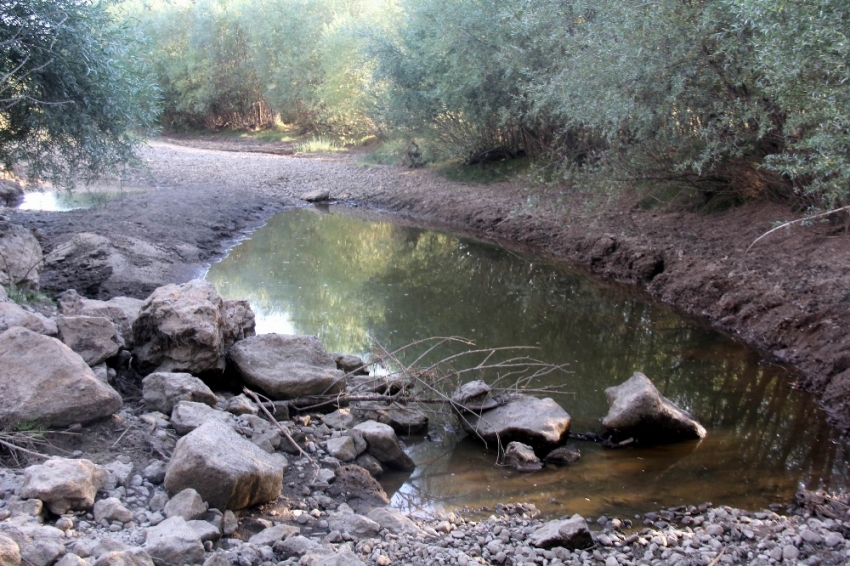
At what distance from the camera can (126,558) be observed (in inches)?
138

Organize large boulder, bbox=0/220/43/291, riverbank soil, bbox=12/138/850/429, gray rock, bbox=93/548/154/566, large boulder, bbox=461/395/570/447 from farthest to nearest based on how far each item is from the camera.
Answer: riverbank soil, bbox=12/138/850/429, large boulder, bbox=0/220/43/291, large boulder, bbox=461/395/570/447, gray rock, bbox=93/548/154/566

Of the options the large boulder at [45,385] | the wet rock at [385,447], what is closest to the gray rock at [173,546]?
the large boulder at [45,385]

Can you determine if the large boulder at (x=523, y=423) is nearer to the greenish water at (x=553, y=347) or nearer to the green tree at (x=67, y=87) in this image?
the greenish water at (x=553, y=347)

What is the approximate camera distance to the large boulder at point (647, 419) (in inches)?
270

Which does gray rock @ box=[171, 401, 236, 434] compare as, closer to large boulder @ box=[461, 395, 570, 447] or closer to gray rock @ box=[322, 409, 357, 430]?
gray rock @ box=[322, 409, 357, 430]

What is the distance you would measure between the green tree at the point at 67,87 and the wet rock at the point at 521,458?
6.54 metres

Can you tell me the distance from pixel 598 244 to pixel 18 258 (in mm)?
9862

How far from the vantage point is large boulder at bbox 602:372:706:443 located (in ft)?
22.5

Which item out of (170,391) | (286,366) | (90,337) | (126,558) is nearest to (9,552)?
(126,558)

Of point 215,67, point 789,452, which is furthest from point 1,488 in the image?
point 215,67

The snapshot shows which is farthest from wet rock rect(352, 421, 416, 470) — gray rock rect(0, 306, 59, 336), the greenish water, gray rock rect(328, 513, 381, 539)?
gray rock rect(0, 306, 59, 336)

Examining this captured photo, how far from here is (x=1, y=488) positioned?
4.18 meters

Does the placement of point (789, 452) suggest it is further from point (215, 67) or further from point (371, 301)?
point (215, 67)

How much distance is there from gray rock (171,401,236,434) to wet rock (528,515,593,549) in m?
2.43
